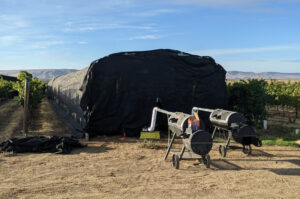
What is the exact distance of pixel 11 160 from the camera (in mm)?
7895

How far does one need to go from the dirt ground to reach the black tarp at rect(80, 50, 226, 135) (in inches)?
122

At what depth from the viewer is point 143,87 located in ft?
41.4

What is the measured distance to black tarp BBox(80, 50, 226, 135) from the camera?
1198 cm

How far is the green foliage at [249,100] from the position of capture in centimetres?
1435

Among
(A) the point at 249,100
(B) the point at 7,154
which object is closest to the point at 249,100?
(A) the point at 249,100

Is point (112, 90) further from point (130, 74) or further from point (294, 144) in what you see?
point (294, 144)

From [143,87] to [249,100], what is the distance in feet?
19.5

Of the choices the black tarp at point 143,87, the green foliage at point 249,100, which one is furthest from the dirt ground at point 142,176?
the green foliage at point 249,100

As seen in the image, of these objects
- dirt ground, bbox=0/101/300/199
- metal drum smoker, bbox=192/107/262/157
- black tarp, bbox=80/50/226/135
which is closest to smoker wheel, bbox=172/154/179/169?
dirt ground, bbox=0/101/300/199

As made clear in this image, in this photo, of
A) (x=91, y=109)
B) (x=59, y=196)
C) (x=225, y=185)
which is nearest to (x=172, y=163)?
(x=225, y=185)

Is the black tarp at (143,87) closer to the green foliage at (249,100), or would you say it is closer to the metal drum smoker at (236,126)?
the green foliage at (249,100)

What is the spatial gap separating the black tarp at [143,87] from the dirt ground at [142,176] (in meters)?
3.09

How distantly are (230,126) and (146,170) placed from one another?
2.95 metres

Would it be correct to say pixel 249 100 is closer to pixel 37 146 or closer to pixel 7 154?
pixel 37 146
